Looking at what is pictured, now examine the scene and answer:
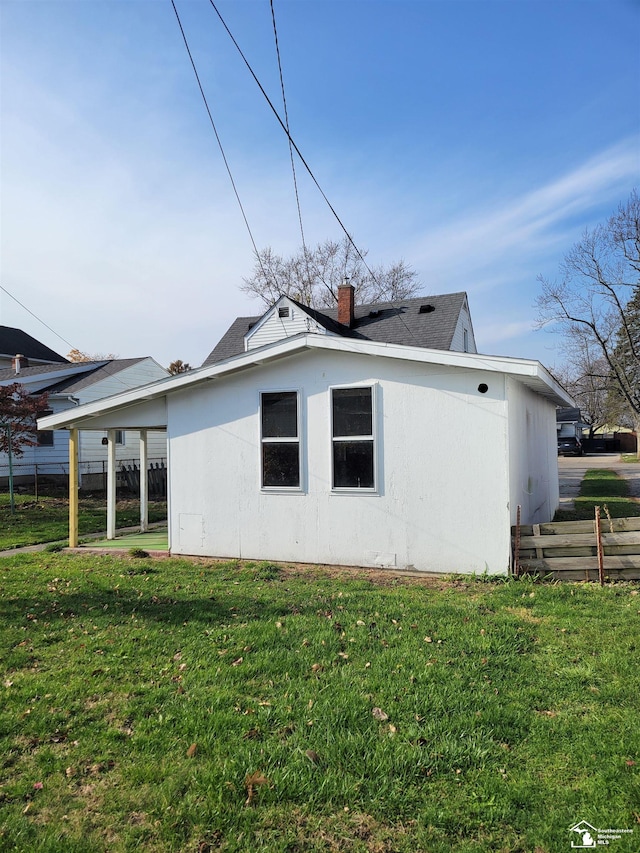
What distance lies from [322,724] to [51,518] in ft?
42.0

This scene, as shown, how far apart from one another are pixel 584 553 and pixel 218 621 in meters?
4.40

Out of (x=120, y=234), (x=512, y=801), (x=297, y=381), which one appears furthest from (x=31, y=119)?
(x=512, y=801)

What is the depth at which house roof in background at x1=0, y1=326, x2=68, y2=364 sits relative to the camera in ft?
94.1

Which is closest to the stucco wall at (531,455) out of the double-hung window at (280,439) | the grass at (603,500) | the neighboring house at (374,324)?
the grass at (603,500)

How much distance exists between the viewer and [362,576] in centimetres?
729

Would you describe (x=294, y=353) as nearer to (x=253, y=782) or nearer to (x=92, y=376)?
(x=253, y=782)

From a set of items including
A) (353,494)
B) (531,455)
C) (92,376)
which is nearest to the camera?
(353,494)

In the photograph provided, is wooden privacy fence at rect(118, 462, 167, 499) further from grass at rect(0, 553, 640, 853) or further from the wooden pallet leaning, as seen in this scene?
the wooden pallet leaning

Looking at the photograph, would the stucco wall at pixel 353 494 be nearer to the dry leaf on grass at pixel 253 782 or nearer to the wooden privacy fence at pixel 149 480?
the dry leaf on grass at pixel 253 782

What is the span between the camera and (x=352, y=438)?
7.84 meters

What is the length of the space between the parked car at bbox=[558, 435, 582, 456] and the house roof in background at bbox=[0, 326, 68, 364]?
35590 mm

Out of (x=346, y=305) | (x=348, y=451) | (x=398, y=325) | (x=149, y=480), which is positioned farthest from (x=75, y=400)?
(x=348, y=451)

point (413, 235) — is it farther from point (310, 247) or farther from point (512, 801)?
point (310, 247)

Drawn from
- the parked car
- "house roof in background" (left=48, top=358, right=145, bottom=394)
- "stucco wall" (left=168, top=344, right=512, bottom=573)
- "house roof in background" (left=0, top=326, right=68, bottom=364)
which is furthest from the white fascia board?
the parked car
